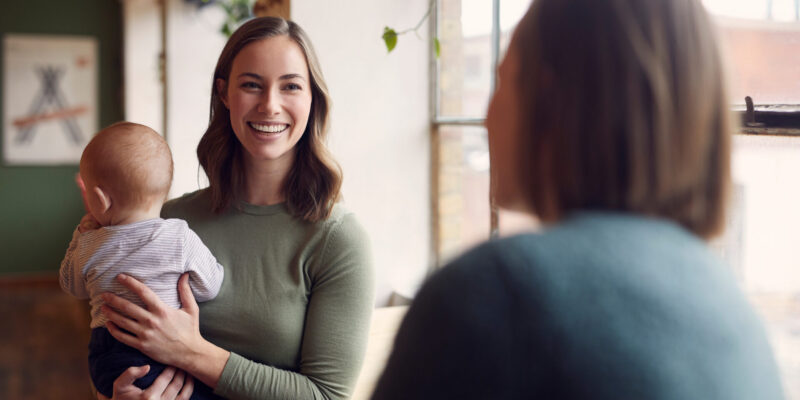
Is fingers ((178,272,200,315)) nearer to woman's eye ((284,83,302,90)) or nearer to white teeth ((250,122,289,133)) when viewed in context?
white teeth ((250,122,289,133))

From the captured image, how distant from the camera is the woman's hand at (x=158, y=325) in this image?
1.32m

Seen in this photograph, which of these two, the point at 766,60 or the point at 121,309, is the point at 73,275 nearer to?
the point at 121,309

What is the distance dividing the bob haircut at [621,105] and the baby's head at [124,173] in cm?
99

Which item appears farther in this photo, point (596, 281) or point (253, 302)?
point (253, 302)

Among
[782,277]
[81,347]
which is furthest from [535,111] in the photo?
[81,347]

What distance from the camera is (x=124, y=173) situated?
54.9 inches

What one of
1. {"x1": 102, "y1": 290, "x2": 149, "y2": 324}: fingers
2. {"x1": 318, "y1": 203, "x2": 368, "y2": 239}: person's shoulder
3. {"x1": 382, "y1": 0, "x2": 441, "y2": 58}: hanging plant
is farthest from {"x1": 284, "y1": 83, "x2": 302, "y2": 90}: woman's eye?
{"x1": 382, "y1": 0, "x2": 441, "y2": 58}: hanging plant

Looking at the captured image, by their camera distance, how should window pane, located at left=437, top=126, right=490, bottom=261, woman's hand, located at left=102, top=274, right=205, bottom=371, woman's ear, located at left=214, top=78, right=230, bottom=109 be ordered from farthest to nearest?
window pane, located at left=437, top=126, right=490, bottom=261
woman's ear, located at left=214, top=78, right=230, bottom=109
woman's hand, located at left=102, top=274, right=205, bottom=371

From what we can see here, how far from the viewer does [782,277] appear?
1.26 metres

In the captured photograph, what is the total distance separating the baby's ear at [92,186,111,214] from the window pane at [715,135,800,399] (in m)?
1.17

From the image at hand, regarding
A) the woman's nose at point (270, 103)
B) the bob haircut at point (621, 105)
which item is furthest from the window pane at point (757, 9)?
the woman's nose at point (270, 103)

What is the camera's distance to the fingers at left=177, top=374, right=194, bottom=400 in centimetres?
135

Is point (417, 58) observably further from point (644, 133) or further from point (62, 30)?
point (62, 30)

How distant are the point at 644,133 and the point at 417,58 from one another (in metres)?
1.86
